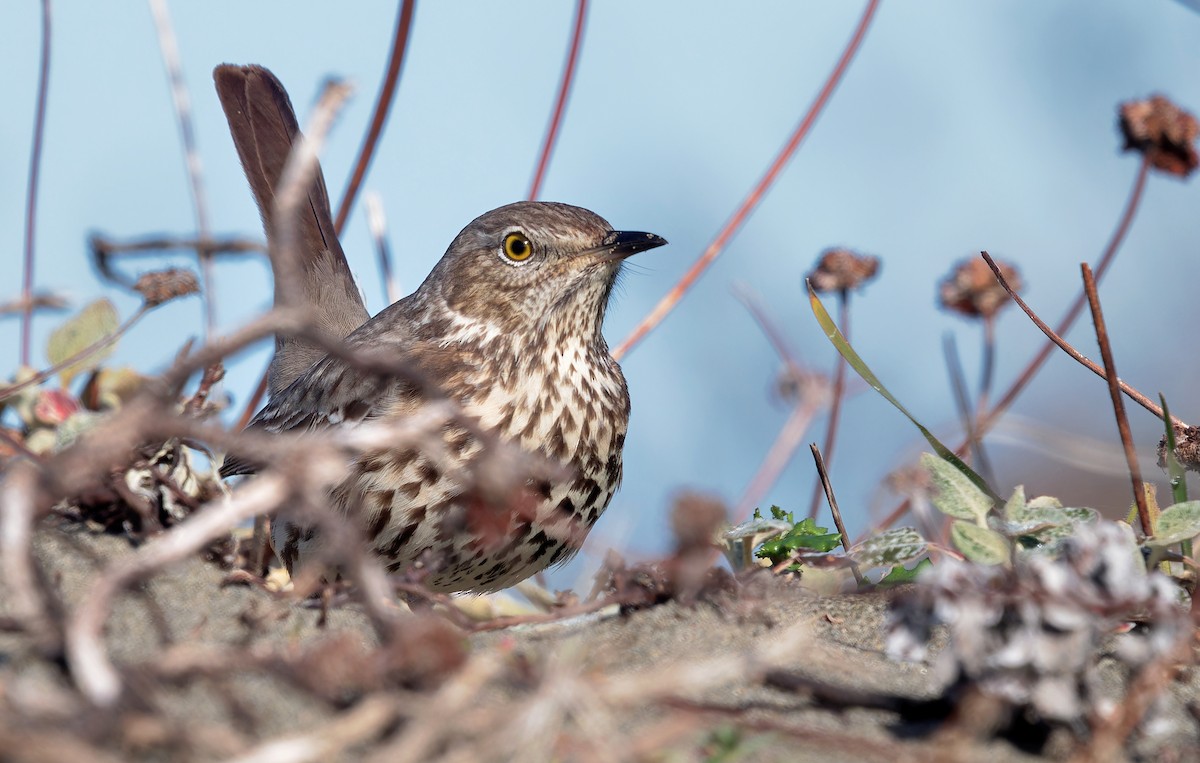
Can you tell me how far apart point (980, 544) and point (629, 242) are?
217 cm

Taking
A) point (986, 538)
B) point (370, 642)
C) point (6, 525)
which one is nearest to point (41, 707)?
point (6, 525)

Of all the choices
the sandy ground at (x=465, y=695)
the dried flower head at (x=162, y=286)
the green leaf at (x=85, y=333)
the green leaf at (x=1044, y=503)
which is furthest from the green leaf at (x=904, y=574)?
the green leaf at (x=85, y=333)

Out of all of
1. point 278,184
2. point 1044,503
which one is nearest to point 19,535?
point 1044,503

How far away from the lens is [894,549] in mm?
2764

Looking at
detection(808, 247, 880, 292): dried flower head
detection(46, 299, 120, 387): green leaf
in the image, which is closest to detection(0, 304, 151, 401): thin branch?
detection(46, 299, 120, 387): green leaf

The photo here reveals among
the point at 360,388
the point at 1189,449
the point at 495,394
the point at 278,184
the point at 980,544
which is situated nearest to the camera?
the point at 980,544

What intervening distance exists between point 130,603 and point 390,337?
8.51 ft

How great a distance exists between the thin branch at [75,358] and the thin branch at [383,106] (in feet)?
3.83

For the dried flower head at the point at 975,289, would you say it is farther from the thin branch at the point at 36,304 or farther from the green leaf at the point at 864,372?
the thin branch at the point at 36,304

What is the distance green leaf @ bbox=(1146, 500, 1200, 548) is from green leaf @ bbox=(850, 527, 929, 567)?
532mm

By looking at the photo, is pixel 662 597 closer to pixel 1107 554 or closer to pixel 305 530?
pixel 1107 554

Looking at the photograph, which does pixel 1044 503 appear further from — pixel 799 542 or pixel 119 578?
pixel 119 578

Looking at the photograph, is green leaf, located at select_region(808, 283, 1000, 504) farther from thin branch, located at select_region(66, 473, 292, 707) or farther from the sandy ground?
thin branch, located at select_region(66, 473, 292, 707)

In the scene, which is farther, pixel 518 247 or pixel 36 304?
pixel 518 247
